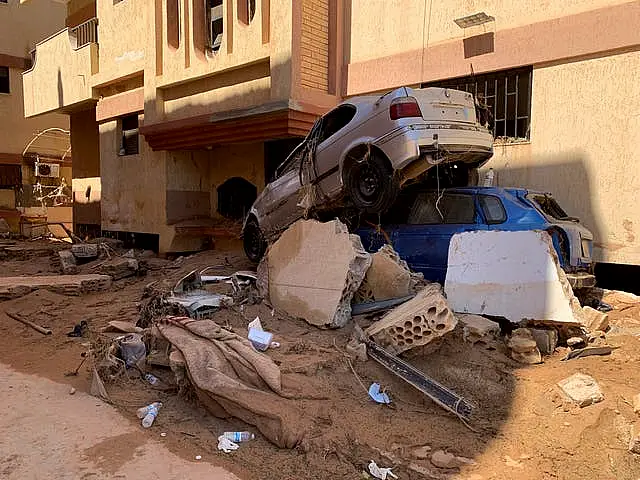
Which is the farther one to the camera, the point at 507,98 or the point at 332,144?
the point at 507,98

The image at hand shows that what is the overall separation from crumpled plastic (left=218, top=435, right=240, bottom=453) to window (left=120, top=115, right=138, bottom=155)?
11.7 metres

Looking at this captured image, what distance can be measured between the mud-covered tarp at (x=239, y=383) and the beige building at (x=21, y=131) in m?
20.6

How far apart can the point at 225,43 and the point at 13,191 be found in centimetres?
1637

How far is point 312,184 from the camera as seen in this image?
7.48 meters

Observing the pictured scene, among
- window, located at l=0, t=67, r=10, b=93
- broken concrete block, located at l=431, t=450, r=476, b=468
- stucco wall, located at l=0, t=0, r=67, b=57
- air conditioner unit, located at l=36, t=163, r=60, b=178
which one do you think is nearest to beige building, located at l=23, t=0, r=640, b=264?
broken concrete block, located at l=431, t=450, r=476, b=468

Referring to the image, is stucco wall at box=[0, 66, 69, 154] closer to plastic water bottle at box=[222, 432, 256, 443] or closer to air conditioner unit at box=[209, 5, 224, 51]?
air conditioner unit at box=[209, 5, 224, 51]

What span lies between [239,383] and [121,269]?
7638 mm

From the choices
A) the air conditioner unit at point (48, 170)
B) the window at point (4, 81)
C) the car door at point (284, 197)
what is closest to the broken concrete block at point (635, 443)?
the car door at point (284, 197)

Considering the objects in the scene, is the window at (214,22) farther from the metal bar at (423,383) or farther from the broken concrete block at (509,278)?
the metal bar at (423,383)

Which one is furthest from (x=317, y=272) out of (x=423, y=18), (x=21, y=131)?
(x=21, y=131)

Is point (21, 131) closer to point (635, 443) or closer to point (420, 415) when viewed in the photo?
point (420, 415)

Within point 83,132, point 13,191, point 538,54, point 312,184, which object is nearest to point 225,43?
point 312,184

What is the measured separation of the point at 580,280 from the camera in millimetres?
5789

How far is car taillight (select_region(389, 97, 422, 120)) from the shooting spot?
592 cm
